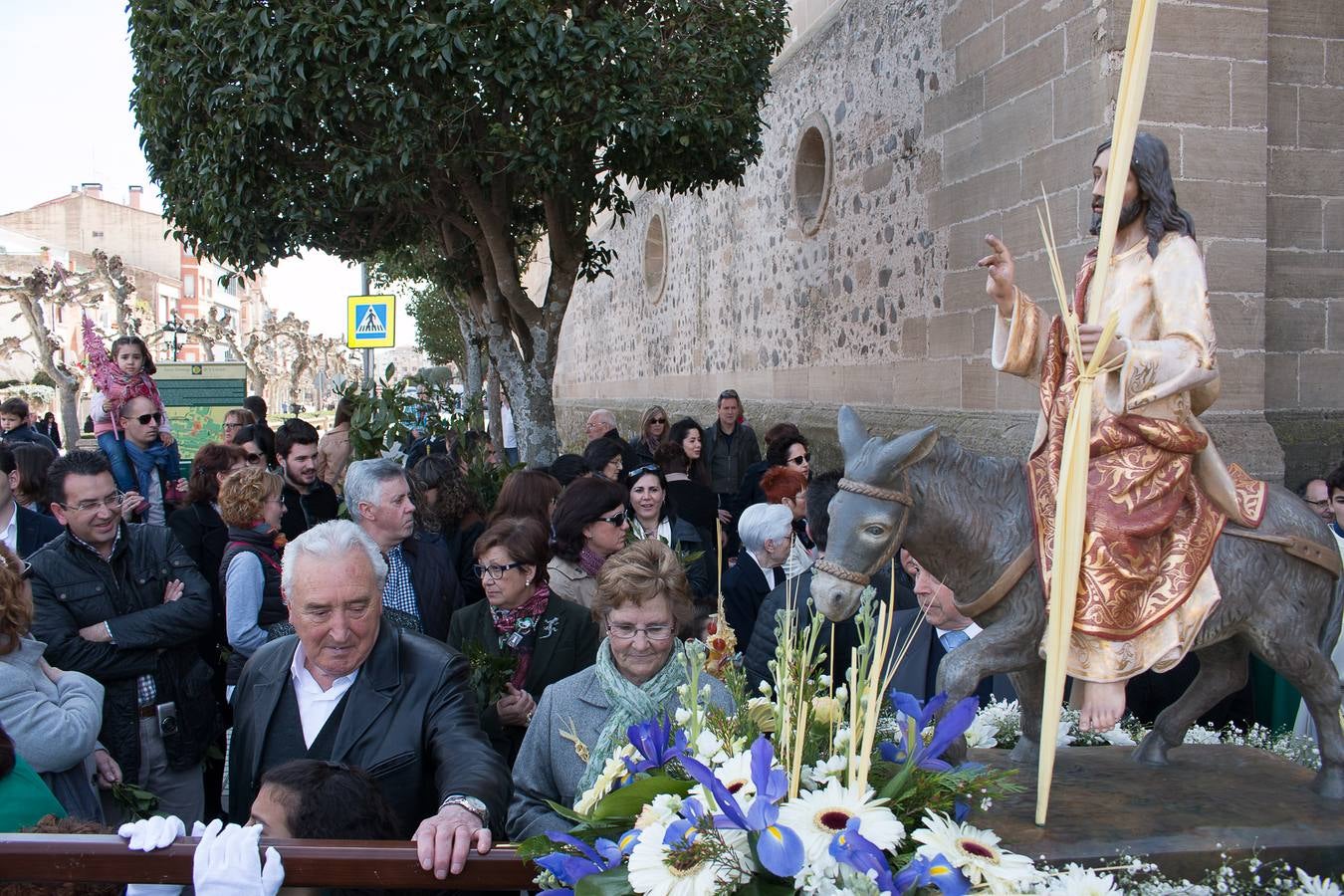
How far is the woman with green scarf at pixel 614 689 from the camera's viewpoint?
9.85 feet

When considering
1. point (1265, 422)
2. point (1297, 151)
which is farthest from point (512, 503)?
point (1297, 151)

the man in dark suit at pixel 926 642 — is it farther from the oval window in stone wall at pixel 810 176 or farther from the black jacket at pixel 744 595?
the oval window in stone wall at pixel 810 176

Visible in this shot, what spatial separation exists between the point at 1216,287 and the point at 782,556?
10.2 feet

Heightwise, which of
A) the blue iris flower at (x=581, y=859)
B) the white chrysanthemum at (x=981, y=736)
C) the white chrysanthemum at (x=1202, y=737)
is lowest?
the white chrysanthemum at (x=1202, y=737)

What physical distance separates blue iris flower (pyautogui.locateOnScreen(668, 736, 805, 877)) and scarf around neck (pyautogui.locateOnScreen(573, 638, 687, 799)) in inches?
38.9

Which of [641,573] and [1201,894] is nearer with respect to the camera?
[1201,894]

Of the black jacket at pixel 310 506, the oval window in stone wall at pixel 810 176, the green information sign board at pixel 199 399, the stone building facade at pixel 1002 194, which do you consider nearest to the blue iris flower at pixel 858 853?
the stone building facade at pixel 1002 194

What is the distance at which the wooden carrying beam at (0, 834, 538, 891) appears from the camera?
215 centimetres

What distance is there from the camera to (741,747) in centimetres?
225

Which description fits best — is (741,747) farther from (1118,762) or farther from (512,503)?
(512,503)

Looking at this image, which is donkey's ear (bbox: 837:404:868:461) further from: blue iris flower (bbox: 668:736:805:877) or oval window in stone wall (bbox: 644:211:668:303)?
oval window in stone wall (bbox: 644:211:668:303)

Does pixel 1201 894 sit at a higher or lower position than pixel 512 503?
lower

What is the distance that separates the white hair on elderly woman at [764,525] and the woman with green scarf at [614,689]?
1.88 m

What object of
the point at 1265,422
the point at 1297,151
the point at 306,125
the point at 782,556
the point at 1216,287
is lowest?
the point at 782,556
